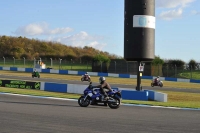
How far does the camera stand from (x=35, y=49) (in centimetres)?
10794

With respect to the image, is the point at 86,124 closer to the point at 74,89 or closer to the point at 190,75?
the point at 74,89

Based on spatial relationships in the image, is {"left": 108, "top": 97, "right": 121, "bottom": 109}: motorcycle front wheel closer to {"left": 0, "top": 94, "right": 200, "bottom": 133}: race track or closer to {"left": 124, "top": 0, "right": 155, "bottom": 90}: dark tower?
{"left": 0, "top": 94, "right": 200, "bottom": 133}: race track

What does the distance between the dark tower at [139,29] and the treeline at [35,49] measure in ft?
227

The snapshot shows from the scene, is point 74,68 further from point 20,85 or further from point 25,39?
point 25,39

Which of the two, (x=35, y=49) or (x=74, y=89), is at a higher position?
(x=35, y=49)

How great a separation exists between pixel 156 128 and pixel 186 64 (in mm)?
52232

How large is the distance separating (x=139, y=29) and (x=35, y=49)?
3513 inches

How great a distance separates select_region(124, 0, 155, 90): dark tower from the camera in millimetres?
21438

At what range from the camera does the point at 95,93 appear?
15609 millimetres

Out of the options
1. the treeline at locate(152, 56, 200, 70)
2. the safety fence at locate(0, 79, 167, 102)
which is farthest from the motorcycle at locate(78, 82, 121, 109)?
the treeline at locate(152, 56, 200, 70)

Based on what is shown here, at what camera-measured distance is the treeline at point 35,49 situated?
95.9 metres

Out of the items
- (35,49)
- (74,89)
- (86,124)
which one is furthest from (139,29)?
(35,49)

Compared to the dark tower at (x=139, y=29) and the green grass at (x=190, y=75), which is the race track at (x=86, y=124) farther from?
the green grass at (x=190, y=75)

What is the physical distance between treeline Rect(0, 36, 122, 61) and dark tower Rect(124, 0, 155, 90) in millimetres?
69178
